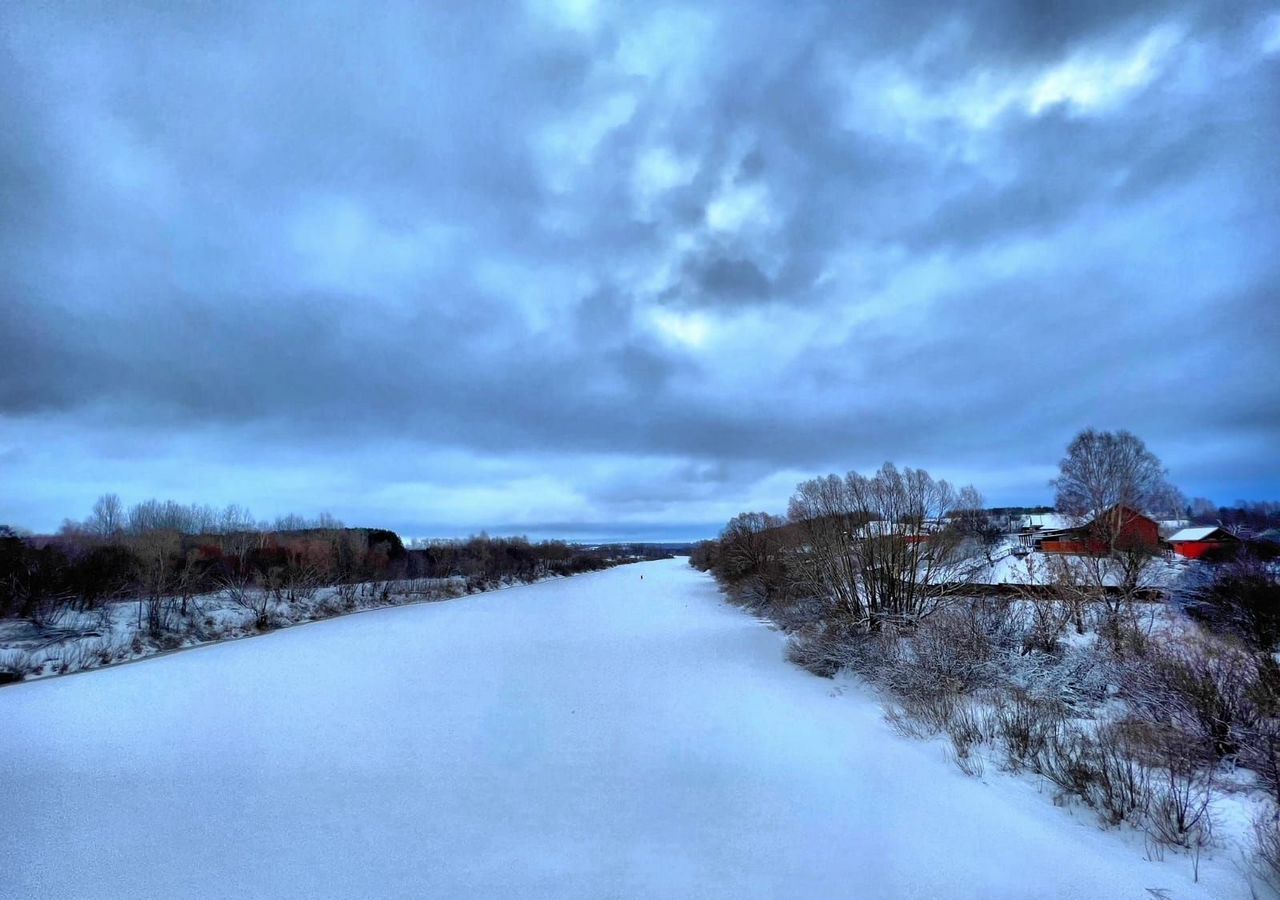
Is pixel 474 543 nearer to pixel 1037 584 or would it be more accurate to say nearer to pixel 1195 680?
pixel 1037 584

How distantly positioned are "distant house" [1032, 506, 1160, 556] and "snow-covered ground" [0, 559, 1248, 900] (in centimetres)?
1045

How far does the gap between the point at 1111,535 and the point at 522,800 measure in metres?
20.6

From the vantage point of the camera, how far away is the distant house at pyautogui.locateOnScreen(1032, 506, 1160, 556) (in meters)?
16.4

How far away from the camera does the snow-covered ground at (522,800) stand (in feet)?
15.4

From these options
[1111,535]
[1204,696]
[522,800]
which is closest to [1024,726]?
[1204,696]

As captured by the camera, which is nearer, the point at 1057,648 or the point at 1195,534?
the point at 1057,648

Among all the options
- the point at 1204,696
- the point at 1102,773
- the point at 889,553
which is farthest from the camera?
the point at 889,553

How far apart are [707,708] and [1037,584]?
28.2ft

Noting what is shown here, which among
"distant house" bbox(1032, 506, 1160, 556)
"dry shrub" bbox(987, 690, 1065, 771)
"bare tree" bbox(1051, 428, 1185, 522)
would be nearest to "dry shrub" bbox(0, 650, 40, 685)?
"dry shrub" bbox(987, 690, 1065, 771)

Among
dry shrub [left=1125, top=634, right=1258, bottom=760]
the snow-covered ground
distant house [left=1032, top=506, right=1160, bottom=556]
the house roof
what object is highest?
distant house [left=1032, top=506, right=1160, bottom=556]

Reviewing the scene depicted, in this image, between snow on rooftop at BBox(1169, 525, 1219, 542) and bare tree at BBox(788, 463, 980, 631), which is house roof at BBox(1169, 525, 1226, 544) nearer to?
snow on rooftop at BBox(1169, 525, 1219, 542)

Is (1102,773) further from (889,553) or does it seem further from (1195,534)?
(1195,534)

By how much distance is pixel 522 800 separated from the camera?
638 cm

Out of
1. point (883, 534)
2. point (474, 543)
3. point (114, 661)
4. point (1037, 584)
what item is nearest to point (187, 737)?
point (114, 661)
